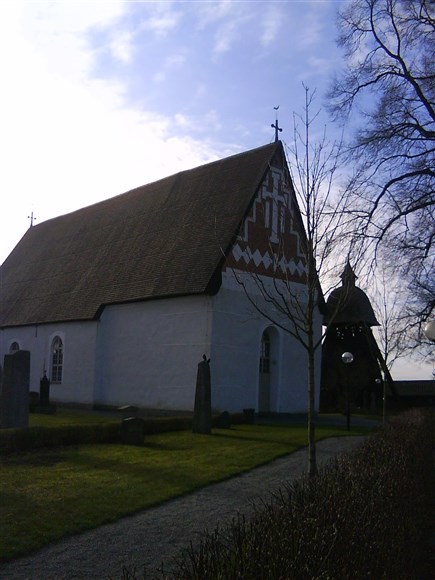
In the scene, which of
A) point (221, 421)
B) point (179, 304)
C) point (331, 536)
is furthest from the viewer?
point (179, 304)

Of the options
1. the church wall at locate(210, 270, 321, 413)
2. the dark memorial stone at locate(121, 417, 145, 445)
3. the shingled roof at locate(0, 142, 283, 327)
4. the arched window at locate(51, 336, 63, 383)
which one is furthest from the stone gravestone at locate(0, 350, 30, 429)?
the arched window at locate(51, 336, 63, 383)

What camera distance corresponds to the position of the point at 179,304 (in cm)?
2514

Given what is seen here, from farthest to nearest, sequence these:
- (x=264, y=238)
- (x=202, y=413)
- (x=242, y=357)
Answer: (x=264, y=238) < (x=242, y=357) < (x=202, y=413)

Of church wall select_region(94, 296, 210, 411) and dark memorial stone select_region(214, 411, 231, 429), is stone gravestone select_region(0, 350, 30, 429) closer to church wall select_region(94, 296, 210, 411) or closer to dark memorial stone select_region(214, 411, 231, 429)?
dark memorial stone select_region(214, 411, 231, 429)

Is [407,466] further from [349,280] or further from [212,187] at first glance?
[212,187]

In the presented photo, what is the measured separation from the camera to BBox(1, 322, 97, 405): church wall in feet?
94.5

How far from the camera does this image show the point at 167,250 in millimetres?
27172

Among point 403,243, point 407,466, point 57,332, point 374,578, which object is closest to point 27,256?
point 57,332

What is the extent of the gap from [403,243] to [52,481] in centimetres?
1142

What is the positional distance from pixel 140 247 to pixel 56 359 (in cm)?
678

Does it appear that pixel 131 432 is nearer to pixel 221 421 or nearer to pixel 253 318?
pixel 221 421

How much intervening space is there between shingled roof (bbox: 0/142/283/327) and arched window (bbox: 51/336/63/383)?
119cm

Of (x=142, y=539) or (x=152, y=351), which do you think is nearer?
(x=142, y=539)

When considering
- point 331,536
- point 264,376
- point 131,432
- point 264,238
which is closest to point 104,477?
point 131,432
